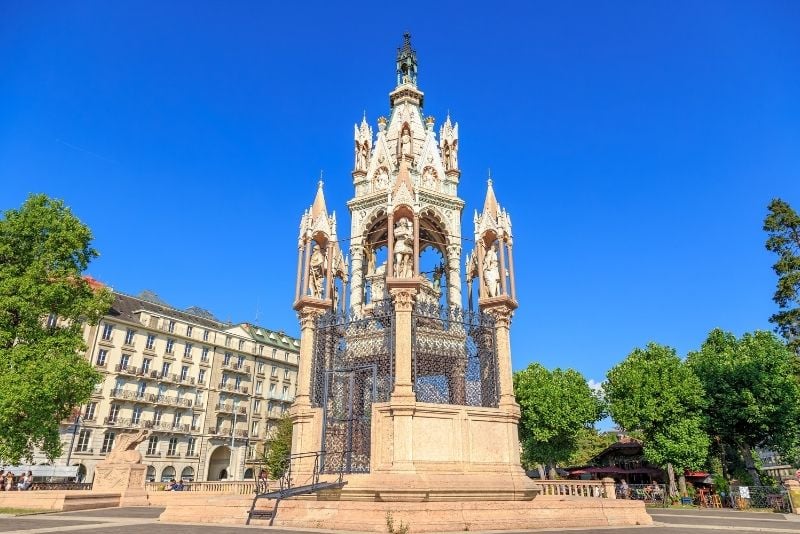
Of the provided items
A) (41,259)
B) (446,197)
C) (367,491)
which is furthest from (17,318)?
(446,197)

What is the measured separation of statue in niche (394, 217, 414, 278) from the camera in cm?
1788

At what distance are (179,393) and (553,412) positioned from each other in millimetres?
41436

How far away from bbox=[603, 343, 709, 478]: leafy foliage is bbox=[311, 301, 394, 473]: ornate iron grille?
28.3 metres

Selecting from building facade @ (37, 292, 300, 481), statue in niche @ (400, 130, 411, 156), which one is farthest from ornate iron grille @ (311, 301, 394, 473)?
building facade @ (37, 292, 300, 481)

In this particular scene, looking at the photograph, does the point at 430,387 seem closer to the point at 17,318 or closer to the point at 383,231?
the point at 383,231

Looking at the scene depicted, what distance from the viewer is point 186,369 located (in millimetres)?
63469

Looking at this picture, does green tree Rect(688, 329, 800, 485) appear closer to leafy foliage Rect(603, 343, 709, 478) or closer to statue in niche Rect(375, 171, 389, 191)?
leafy foliage Rect(603, 343, 709, 478)

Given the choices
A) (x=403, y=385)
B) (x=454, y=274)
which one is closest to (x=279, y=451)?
(x=454, y=274)

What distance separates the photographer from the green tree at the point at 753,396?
37.5 m

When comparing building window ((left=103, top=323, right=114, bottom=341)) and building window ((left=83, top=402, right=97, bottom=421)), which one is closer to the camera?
building window ((left=83, top=402, right=97, bottom=421))

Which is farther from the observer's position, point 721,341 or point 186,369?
point 186,369

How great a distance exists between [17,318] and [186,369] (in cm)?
4174

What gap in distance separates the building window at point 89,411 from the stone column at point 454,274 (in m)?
43.4

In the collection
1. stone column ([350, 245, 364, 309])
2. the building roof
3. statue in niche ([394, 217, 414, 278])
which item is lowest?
statue in niche ([394, 217, 414, 278])
